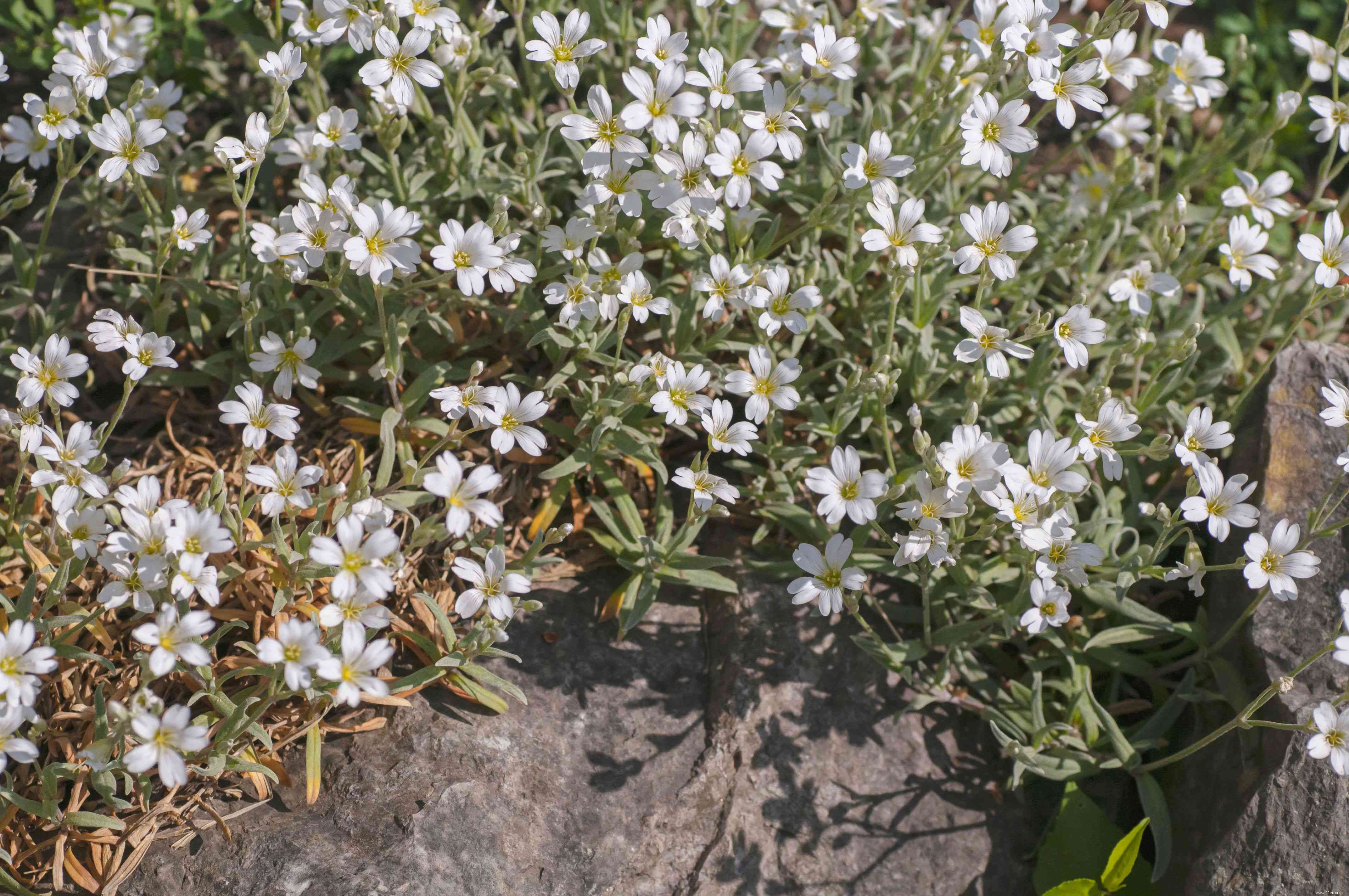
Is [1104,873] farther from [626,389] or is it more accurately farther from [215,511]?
[215,511]

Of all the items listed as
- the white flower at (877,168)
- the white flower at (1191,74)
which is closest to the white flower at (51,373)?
the white flower at (877,168)

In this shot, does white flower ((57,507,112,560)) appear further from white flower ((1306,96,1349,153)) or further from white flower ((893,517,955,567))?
white flower ((893,517,955,567))

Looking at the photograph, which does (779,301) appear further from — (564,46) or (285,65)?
(285,65)

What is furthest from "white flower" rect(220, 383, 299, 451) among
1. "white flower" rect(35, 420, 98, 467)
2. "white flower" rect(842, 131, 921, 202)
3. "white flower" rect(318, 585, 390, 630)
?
"white flower" rect(842, 131, 921, 202)

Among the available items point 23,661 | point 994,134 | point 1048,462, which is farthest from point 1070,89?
point 23,661

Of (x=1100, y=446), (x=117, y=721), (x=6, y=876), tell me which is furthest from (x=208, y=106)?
(x=1100, y=446)
